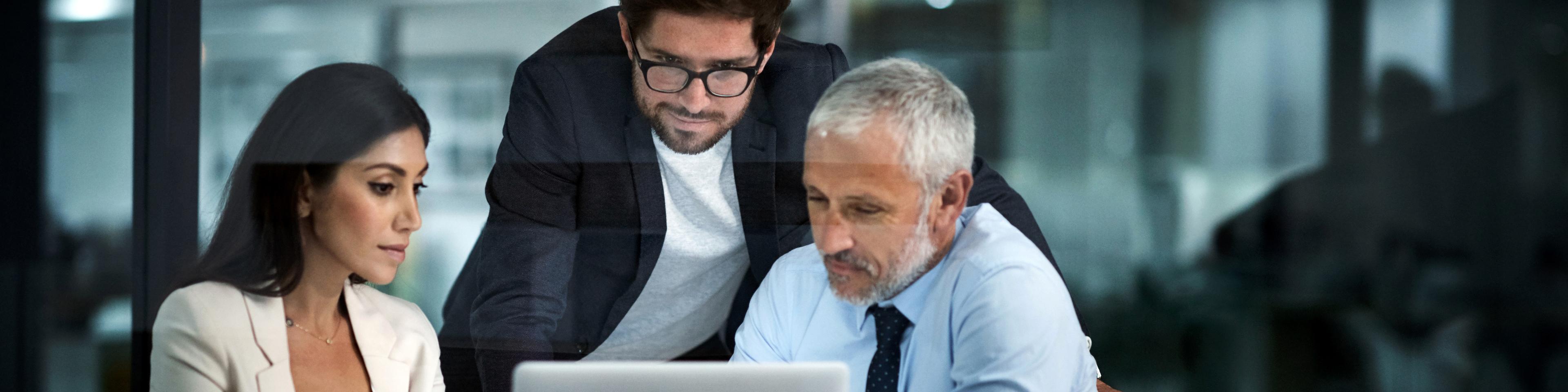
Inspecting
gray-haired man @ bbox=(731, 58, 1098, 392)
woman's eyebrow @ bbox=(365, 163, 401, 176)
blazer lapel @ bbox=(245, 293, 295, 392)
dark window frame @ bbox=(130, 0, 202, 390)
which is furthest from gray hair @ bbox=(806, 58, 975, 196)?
dark window frame @ bbox=(130, 0, 202, 390)

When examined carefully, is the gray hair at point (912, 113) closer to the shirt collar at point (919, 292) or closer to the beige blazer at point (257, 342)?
the shirt collar at point (919, 292)

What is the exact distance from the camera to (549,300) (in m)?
1.50

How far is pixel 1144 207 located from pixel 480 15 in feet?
3.61

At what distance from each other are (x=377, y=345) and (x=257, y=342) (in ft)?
0.58

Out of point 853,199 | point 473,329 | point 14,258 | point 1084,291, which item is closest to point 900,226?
point 853,199

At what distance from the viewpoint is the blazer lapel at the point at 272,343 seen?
4.73 feet

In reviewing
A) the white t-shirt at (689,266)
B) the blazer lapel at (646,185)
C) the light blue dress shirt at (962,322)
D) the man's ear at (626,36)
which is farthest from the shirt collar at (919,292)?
the man's ear at (626,36)

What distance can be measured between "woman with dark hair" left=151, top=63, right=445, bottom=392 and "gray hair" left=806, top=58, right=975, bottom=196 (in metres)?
0.65

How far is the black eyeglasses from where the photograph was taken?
1.39m

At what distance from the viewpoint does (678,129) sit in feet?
4.67

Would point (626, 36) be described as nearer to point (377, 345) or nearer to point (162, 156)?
point (377, 345)

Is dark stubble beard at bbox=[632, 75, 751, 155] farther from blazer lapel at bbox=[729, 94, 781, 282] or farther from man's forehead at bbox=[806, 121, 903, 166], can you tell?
man's forehead at bbox=[806, 121, 903, 166]

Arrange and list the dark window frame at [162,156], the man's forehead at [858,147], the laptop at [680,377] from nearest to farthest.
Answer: the laptop at [680,377] → the man's forehead at [858,147] → the dark window frame at [162,156]

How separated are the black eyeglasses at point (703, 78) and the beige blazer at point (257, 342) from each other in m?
0.54
